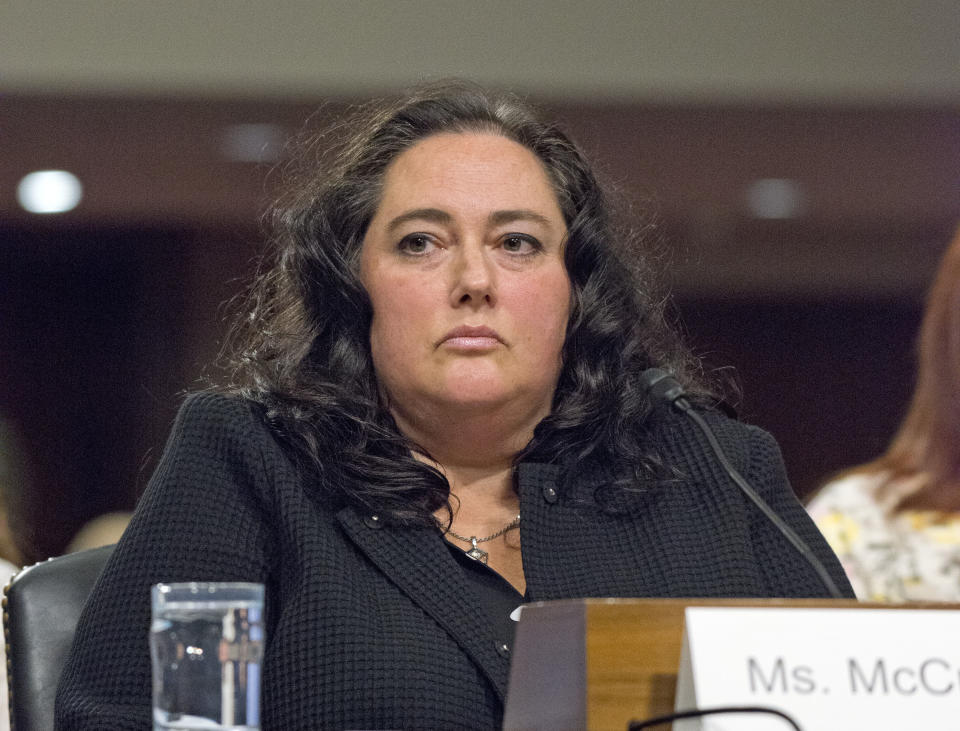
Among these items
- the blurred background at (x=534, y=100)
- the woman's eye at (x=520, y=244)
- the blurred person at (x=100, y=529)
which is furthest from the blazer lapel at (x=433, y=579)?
the blurred person at (x=100, y=529)

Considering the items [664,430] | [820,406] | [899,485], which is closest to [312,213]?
[664,430]

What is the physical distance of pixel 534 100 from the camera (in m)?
3.74

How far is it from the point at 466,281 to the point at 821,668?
2.73 feet

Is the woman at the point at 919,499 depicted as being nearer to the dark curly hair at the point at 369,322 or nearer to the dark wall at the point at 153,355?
the dark curly hair at the point at 369,322

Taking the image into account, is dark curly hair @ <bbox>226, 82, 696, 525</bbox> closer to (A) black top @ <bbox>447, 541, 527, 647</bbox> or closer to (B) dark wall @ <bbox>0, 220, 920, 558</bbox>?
(A) black top @ <bbox>447, 541, 527, 647</bbox>

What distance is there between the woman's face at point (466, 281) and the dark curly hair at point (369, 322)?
0.11 ft

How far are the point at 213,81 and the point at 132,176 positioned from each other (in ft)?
1.36

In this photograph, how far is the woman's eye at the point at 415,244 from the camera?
5.60 ft

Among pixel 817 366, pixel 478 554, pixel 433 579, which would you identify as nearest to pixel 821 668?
pixel 433 579

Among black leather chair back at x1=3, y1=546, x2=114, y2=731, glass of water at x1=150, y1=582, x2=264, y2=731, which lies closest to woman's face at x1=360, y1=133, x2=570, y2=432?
black leather chair back at x1=3, y1=546, x2=114, y2=731

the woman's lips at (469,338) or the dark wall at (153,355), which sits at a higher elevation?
the dark wall at (153,355)

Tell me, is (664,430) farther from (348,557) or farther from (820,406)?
(820,406)

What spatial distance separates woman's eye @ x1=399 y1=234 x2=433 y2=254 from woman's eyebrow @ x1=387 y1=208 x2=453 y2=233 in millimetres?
22

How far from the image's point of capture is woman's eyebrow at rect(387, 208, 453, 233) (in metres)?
1.69
